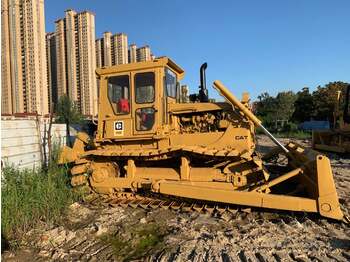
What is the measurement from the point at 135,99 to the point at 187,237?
3549mm

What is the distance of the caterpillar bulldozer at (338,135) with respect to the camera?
15906 mm

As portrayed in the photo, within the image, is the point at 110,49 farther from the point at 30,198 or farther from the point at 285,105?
the point at 30,198

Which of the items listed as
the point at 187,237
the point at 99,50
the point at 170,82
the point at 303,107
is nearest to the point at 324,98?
the point at 303,107

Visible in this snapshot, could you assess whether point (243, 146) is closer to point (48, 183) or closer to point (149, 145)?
point (149, 145)

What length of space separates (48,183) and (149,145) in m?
2.28

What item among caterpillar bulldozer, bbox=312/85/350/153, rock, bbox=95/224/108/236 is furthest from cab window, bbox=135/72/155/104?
caterpillar bulldozer, bbox=312/85/350/153

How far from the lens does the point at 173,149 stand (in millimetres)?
7805

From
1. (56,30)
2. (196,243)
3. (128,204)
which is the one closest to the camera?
(196,243)

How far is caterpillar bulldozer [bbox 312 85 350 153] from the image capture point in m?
15.9

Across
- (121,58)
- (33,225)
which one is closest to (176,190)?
(33,225)

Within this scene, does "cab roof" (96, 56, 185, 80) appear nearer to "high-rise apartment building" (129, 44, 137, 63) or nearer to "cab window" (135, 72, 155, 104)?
"cab window" (135, 72, 155, 104)

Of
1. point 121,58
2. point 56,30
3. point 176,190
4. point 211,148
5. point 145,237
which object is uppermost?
point 56,30

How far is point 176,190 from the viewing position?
297 inches

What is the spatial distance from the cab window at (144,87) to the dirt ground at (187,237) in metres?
2.37
